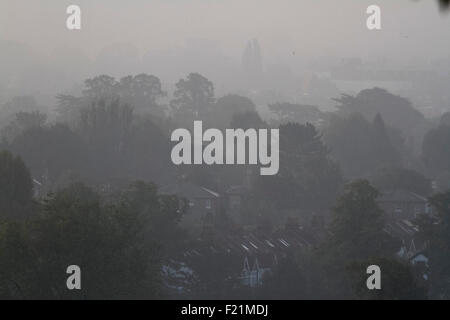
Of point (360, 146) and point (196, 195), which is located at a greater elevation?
point (360, 146)

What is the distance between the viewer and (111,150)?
160 ft

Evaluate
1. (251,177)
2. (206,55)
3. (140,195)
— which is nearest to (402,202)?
(251,177)

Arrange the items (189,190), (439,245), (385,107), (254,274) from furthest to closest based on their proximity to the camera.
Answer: (385,107), (189,190), (439,245), (254,274)

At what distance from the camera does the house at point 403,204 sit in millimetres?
44938

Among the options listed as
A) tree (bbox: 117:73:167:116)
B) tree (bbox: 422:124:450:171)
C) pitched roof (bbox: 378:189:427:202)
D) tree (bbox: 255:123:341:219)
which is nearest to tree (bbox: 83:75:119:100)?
tree (bbox: 117:73:167:116)

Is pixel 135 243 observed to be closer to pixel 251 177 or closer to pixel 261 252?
pixel 261 252

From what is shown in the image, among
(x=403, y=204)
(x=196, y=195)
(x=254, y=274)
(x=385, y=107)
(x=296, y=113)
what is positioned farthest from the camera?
(x=385, y=107)

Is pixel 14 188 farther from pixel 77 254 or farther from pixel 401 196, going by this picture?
pixel 401 196

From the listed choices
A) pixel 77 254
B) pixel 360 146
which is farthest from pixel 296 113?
pixel 77 254

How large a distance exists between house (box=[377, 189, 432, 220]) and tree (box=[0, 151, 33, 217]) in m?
20.3

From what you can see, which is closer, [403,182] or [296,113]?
[403,182]

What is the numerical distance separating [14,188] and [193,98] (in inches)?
1768

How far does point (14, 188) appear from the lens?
27.3 metres

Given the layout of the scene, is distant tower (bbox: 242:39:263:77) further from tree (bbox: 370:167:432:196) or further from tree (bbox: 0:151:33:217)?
tree (bbox: 0:151:33:217)
